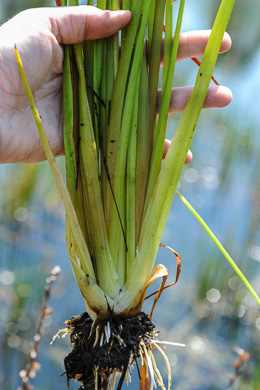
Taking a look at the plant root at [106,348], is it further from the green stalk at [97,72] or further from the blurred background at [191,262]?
the blurred background at [191,262]

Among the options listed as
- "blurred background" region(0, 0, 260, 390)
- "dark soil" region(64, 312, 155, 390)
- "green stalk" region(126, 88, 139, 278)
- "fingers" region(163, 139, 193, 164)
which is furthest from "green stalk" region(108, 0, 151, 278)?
"blurred background" region(0, 0, 260, 390)

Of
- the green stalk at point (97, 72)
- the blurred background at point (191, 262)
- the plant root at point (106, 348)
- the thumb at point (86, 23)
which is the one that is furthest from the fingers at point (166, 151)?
the blurred background at point (191, 262)

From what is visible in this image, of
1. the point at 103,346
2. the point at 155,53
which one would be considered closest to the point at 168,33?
the point at 155,53

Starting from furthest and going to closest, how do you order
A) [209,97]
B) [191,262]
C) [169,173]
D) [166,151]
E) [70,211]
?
[191,262] < [166,151] < [209,97] < [169,173] < [70,211]

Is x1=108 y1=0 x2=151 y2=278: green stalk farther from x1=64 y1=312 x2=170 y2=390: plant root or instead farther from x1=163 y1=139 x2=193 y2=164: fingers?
x1=163 y1=139 x2=193 y2=164: fingers

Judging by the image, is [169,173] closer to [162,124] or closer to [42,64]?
[162,124]

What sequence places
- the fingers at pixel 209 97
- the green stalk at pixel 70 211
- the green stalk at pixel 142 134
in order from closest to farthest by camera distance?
the green stalk at pixel 70 211 < the green stalk at pixel 142 134 < the fingers at pixel 209 97

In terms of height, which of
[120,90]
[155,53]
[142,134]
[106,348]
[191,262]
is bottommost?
[191,262]
